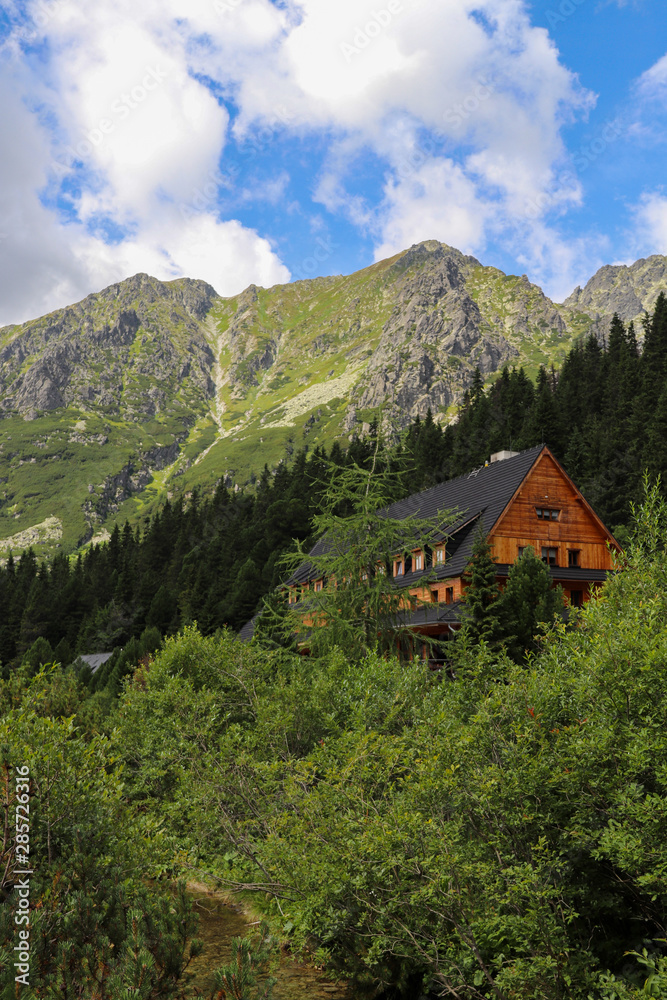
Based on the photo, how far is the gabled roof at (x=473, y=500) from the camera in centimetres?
3403

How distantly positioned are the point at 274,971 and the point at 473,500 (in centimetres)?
3141

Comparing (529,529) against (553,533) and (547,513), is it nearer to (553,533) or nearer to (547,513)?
(547,513)

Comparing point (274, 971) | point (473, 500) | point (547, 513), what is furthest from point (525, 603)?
point (274, 971)

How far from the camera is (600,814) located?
7734 millimetres

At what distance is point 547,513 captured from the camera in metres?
37.2

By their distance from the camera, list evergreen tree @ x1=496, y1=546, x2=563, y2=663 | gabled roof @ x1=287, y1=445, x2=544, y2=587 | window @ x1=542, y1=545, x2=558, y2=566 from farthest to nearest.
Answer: window @ x1=542, y1=545, x2=558, y2=566
gabled roof @ x1=287, y1=445, x2=544, y2=587
evergreen tree @ x1=496, y1=546, x2=563, y2=663

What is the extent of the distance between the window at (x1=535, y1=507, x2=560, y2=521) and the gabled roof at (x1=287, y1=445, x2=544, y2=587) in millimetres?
2264

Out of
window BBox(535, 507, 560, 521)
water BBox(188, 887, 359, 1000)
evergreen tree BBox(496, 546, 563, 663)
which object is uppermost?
window BBox(535, 507, 560, 521)

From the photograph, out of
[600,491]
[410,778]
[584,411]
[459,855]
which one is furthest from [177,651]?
[584,411]

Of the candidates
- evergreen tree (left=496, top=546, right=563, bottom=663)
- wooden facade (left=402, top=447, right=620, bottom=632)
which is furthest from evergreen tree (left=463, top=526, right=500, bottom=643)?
wooden facade (left=402, top=447, right=620, bottom=632)

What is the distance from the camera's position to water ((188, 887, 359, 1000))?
32.9ft

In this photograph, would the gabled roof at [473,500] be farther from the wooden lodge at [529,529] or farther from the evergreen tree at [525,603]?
the evergreen tree at [525,603]

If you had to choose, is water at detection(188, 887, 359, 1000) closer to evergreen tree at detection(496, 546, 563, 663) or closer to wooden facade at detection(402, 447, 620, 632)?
evergreen tree at detection(496, 546, 563, 663)

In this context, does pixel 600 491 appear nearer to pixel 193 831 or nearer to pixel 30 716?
pixel 193 831
